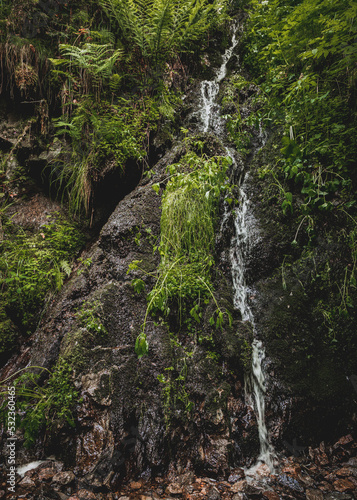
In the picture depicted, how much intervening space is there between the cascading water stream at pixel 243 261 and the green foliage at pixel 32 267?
2286mm

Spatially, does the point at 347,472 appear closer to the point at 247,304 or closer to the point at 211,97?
the point at 247,304

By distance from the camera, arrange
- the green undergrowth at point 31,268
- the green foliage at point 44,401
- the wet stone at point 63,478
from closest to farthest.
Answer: the wet stone at point 63,478 → the green foliage at point 44,401 → the green undergrowth at point 31,268

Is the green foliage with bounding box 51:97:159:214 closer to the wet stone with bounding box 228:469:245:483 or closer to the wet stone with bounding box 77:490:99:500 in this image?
the wet stone with bounding box 77:490:99:500

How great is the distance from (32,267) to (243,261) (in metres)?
2.83

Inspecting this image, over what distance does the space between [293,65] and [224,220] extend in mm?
2684

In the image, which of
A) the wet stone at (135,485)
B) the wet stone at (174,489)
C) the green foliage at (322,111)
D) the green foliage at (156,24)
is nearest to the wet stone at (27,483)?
the wet stone at (135,485)

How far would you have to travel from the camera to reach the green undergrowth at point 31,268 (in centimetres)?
309

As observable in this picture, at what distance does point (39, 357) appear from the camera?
8.66 ft

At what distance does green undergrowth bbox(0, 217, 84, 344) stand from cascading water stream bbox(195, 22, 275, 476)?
229cm

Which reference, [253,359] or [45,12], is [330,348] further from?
[45,12]

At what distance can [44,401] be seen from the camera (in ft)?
7.28

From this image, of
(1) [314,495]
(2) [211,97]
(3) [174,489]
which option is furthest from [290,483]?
(2) [211,97]

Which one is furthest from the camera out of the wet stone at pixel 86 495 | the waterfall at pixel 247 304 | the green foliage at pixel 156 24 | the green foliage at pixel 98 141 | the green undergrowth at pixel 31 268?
the green foliage at pixel 156 24

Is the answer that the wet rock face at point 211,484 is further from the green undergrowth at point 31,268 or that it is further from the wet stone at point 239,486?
the green undergrowth at point 31,268
